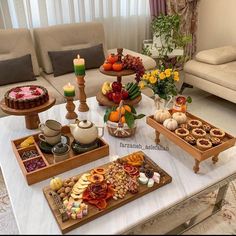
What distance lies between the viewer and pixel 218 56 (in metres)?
2.71

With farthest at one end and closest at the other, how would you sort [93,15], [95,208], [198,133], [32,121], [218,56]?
1. [93,15]
2. [218,56]
3. [32,121]
4. [198,133]
5. [95,208]

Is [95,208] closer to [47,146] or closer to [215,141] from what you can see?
[47,146]

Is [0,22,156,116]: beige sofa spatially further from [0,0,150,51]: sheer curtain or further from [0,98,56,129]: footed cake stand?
[0,98,56,129]: footed cake stand

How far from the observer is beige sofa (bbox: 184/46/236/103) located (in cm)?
241

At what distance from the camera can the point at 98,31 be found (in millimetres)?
2662

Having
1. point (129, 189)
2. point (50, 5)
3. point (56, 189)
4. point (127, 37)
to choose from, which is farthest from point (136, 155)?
point (127, 37)

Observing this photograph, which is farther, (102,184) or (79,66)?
(79,66)

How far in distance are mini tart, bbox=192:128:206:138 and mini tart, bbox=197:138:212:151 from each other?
3 cm

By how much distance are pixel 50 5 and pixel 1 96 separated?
1.21m

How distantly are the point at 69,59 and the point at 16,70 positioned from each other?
1.58 feet

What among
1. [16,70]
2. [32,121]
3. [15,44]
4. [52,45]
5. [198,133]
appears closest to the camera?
[198,133]

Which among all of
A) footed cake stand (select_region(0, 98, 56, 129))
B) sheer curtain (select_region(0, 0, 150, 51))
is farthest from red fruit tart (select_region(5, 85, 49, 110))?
sheer curtain (select_region(0, 0, 150, 51))

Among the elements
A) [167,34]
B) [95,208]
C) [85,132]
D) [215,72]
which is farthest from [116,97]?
[167,34]

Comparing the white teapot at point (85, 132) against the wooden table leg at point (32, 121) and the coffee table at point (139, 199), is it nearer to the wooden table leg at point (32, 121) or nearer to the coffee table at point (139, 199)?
the coffee table at point (139, 199)
